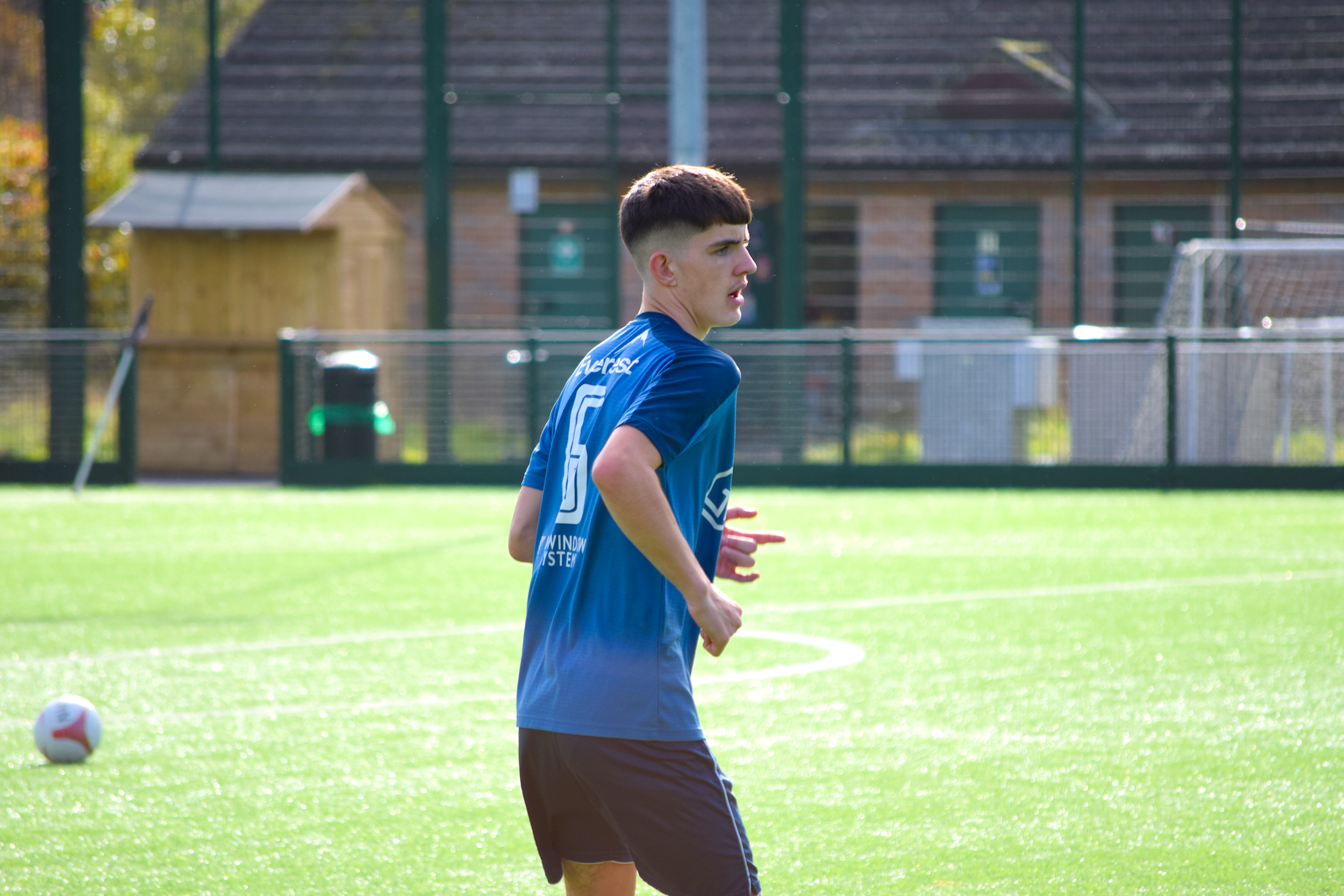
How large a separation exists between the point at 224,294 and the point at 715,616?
609 inches

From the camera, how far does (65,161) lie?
16469mm

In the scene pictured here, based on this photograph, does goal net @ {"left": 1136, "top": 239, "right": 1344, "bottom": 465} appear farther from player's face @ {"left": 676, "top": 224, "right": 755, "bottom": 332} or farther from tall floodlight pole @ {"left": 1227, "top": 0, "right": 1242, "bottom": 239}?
player's face @ {"left": 676, "top": 224, "right": 755, "bottom": 332}

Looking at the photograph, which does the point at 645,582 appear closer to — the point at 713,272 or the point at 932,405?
the point at 713,272

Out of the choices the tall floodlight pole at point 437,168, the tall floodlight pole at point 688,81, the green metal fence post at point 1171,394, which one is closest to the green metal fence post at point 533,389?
the tall floodlight pole at point 437,168

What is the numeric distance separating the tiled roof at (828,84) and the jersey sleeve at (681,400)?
668 inches

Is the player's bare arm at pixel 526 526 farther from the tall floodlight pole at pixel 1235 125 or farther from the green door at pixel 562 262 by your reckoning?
the green door at pixel 562 262

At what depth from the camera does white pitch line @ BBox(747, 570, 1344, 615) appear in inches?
322

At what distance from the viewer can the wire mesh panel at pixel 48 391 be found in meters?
15.5

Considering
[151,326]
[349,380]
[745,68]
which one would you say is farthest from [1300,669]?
[745,68]

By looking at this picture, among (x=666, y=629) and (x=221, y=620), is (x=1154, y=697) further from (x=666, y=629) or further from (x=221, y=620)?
(x=221, y=620)

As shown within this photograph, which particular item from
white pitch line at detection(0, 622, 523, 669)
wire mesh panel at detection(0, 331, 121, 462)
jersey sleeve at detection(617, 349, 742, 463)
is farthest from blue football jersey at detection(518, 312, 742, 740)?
wire mesh panel at detection(0, 331, 121, 462)

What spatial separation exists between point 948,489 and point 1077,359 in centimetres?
176

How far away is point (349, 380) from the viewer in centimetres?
1539

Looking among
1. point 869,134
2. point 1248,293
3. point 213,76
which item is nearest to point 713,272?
point 1248,293
